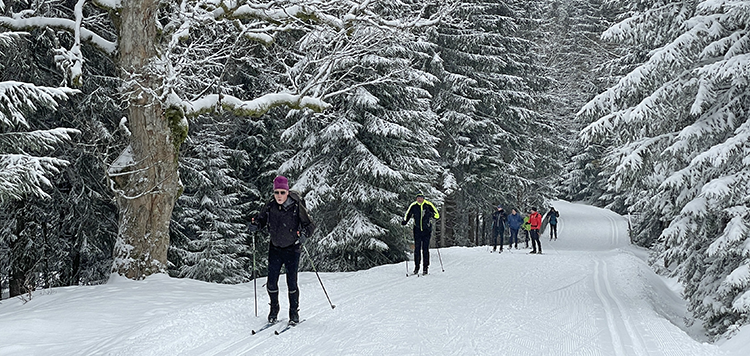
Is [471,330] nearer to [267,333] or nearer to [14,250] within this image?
[267,333]

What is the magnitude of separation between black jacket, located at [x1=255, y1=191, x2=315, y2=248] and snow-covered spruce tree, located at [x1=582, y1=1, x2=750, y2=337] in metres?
5.82

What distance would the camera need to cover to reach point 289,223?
708 cm

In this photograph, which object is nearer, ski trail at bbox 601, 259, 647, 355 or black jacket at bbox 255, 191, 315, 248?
ski trail at bbox 601, 259, 647, 355

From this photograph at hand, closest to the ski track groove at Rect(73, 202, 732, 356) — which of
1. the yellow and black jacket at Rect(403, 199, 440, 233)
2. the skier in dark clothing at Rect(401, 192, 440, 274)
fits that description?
the skier in dark clothing at Rect(401, 192, 440, 274)

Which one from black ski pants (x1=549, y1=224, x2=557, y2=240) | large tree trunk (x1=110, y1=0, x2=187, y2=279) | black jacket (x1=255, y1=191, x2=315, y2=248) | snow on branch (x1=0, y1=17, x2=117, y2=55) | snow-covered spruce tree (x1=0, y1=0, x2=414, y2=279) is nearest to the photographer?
black jacket (x1=255, y1=191, x2=315, y2=248)

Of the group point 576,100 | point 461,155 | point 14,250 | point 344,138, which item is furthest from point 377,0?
point 576,100

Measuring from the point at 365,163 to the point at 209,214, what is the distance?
18.9 ft

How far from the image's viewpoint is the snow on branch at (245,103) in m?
10.2

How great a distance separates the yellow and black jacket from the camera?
12.7 meters

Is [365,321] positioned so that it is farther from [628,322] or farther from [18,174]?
[18,174]

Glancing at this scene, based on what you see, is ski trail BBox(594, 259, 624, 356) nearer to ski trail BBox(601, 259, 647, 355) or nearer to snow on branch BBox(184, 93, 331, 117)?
ski trail BBox(601, 259, 647, 355)

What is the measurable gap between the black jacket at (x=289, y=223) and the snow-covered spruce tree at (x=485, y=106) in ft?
52.6

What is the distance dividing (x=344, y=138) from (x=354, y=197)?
5.73 ft

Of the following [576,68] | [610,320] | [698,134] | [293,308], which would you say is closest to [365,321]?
[293,308]
